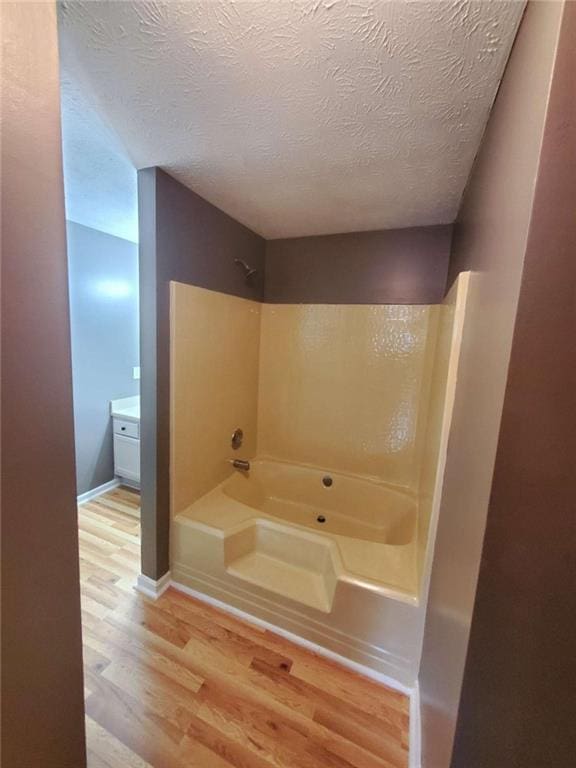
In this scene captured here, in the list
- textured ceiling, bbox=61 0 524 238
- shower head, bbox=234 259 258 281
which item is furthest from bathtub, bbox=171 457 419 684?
textured ceiling, bbox=61 0 524 238

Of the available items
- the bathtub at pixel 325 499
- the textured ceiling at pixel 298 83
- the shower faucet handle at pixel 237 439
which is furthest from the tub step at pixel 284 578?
the textured ceiling at pixel 298 83

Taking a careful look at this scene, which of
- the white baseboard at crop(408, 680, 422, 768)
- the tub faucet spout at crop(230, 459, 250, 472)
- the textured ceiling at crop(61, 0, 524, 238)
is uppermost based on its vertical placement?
the textured ceiling at crop(61, 0, 524, 238)

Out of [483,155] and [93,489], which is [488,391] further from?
[93,489]

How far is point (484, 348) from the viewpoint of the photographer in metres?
0.80

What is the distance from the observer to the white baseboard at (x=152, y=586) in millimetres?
1723

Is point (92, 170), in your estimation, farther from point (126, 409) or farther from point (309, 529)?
point (309, 529)

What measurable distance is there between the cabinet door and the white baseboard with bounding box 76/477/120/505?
0.34 feet

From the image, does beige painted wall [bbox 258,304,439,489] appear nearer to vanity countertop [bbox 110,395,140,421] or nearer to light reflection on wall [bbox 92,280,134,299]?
vanity countertop [bbox 110,395,140,421]

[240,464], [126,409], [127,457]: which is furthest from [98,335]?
[240,464]

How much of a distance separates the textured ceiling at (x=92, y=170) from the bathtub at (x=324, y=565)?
1.93 metres

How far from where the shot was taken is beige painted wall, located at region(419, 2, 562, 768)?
588mm

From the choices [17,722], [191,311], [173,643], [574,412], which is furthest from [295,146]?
[173,643]

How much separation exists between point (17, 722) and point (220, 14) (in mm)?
1624

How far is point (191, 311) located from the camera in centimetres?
178
